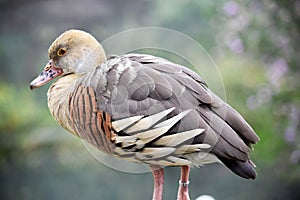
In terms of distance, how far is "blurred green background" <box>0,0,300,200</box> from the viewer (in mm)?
1813

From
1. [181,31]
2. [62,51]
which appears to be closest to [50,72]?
[62,51]

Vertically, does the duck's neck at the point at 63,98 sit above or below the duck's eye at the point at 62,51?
below

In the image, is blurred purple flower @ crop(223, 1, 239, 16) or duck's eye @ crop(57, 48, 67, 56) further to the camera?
blurred purple flower @ crop(223, 1, 239, 16)

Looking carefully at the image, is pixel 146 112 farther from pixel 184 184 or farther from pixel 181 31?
pixel 181 31

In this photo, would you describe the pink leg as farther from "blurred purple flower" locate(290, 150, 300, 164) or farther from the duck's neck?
"blurred purple flower" locate(290, 150, 300, 164)

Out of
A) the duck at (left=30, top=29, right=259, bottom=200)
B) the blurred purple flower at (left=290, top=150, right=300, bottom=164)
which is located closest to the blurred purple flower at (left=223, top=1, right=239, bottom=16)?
the blurred purple flower at (left=290, top=150, right=300, bottom=164)

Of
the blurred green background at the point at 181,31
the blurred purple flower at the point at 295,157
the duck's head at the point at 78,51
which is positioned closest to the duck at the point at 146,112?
the duck's head at the point at 78,51

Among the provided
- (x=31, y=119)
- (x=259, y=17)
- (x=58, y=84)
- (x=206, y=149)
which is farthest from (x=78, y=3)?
(x=206, y=149)

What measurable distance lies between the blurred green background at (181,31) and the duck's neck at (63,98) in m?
1.08

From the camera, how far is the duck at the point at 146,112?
66cm

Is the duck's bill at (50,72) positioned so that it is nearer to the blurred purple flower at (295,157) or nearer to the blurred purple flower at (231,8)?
the blurred purple flower at (231,8)

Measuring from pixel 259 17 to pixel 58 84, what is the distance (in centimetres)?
120

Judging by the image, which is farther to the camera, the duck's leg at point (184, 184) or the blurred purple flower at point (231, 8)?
the blurred purple flower at point (231, 8)

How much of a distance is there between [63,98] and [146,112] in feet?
0.41
